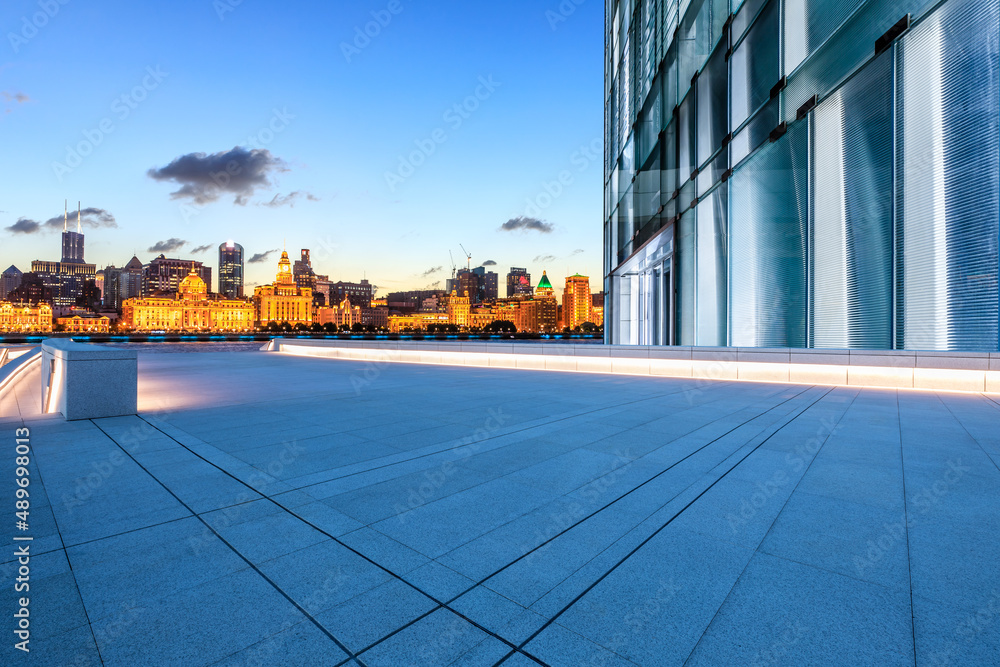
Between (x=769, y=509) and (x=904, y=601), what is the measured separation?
1.44 metres

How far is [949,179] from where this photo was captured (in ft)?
39.6

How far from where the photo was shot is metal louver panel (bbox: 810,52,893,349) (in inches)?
538

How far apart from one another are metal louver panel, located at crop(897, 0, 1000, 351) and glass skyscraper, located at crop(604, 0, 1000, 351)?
30 mm

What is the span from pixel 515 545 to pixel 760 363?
1382 centimetres

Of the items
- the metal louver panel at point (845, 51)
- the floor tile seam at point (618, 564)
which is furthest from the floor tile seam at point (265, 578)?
the metal louver panel at point (845, 51)

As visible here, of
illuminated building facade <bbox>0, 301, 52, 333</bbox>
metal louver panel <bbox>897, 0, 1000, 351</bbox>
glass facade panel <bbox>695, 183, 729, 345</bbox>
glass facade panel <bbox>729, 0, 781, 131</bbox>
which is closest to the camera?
metal louver panel <bbox>897, 0, 1000, 351</bbox>

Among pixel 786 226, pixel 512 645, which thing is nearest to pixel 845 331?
pixel 786 226

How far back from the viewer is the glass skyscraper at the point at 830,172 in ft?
38.7

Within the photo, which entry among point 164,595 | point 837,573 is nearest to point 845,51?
point 837,573

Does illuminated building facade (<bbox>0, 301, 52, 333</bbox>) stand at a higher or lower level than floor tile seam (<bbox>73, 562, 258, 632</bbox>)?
higher

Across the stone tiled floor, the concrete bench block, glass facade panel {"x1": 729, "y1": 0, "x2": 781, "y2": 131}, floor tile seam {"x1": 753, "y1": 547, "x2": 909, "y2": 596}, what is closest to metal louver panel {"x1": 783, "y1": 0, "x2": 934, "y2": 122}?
glass facade panel {"x1": 729, "y1": 0, "x2": 781, "y2": 131}

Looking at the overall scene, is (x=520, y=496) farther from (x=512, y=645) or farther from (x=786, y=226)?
(x=786, y=226)

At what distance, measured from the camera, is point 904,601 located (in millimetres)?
2932

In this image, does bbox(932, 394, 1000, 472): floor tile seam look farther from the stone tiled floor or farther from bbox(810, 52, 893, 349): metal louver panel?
bbox(810, 52, 893, 349): metal louver panel
